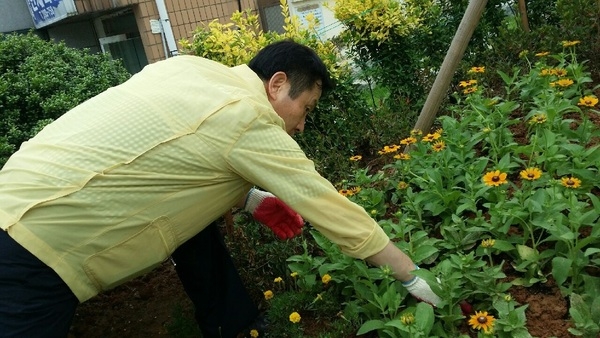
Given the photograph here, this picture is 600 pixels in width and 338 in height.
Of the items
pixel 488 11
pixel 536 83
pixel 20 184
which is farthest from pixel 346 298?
pixel 488 11

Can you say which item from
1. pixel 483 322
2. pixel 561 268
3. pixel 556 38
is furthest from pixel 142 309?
pixel 556 38

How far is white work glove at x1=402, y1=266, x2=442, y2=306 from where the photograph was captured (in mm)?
2049

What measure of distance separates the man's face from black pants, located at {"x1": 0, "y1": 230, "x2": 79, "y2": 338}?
95cm

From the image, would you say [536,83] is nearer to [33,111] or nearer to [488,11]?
[488,11]

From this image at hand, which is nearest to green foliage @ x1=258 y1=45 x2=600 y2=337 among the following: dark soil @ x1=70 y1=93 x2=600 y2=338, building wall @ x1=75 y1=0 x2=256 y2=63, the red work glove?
the red work glove

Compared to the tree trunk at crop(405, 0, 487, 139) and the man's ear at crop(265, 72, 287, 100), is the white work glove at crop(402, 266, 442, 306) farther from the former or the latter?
the tree trunk at crop(405, 0, 487, 139)

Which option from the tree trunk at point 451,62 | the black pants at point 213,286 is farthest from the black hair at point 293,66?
the tree trunk at point 451,62

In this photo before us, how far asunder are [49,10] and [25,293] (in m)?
8.30

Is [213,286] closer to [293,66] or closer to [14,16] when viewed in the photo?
[293,66]

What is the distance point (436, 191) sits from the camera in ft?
8.13

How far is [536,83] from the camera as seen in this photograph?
10.4 feet

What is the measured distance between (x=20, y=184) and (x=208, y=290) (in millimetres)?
1047

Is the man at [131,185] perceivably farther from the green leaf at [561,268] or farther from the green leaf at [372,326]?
the green leaf at [561,268]

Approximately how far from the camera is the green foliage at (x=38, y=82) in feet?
10.4
